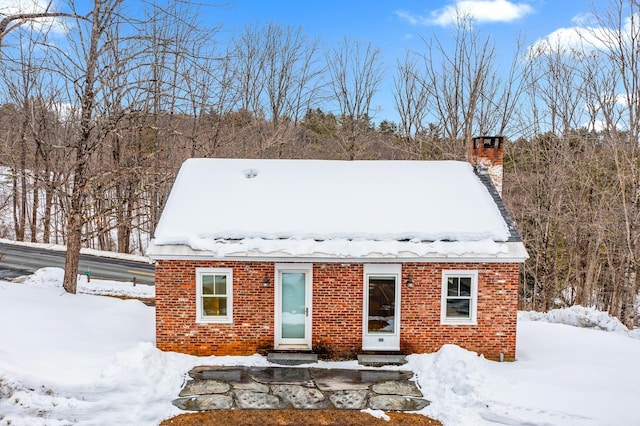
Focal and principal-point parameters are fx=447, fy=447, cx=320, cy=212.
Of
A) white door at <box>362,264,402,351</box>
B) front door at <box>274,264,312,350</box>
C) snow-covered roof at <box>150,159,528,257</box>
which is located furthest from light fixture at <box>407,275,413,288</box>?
front door at <box>274,264,312,350</box>

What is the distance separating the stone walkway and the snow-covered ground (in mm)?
343

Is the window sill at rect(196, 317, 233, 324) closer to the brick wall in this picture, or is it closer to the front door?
the brick wall

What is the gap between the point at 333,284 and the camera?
10250 mm

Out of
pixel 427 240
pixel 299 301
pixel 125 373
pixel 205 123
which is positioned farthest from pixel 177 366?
pixel 205 123

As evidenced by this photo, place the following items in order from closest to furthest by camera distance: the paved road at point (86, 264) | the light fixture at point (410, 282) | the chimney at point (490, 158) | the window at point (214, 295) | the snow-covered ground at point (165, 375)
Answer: the snow-covered ground at point (165, 375) → the window at point (214, 295) → the light fixture at point (410, 282) → the chimney at point (490, 158) → the paved road at point (86, 264)

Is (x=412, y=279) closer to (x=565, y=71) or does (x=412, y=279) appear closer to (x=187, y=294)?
(x=187, y=294)

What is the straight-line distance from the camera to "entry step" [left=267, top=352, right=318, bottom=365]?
9.89 m

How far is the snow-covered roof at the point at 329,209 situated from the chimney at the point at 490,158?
1.31ft

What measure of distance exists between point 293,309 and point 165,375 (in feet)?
9.91

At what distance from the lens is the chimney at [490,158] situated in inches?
496

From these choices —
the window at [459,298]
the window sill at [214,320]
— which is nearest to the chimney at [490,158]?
the window at [459,298]

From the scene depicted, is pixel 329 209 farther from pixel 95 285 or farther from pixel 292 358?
pixel 95 285

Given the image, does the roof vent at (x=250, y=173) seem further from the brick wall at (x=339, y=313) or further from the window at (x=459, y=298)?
the window at (x=459, y=298)

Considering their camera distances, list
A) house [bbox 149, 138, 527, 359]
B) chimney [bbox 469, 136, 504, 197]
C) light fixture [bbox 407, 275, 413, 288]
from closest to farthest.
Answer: house [bbox 149, 138, 527, 359] → light fixture [bbox 407, 275, 413, 288] → chimney [bbox 469, 136, 504, 197]
